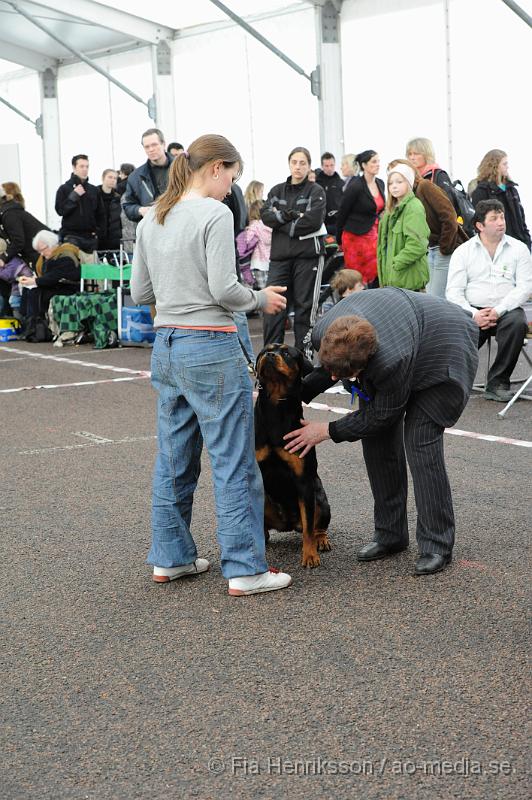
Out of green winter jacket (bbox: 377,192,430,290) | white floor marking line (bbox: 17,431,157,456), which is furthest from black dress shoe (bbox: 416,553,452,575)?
green winter jacket (bbox: 377,192,430,290)

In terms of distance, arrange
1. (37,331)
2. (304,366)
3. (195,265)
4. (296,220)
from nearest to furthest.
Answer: (195,265)
(304,366)
(296,220)
(37,331)

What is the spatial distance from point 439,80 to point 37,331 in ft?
24.3

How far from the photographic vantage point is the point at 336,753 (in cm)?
261

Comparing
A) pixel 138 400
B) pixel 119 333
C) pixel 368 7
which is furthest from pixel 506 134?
pixel 138 400

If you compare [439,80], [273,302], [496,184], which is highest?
[439,80]

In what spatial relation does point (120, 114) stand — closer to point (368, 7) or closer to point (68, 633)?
point (368, 7)

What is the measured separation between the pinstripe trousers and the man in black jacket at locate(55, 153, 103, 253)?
10.0 meters

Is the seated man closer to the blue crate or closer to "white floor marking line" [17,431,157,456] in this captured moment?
the blue crate

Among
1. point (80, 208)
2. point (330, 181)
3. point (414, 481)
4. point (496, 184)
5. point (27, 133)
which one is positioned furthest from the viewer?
point (27, 133)

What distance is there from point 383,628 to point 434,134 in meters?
14.1

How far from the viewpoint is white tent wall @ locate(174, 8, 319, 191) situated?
737 inches

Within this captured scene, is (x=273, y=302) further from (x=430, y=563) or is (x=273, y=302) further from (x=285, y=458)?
(x=430, y=563)

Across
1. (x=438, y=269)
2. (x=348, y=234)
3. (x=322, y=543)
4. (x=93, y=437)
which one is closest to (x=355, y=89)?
(x=348, y=234)

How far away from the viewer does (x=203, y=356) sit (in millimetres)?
3654
